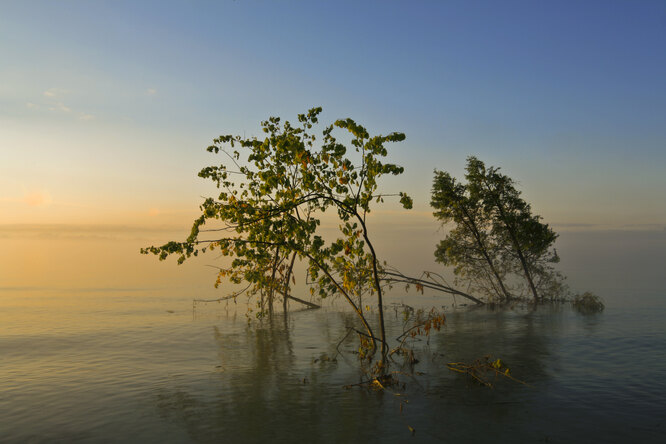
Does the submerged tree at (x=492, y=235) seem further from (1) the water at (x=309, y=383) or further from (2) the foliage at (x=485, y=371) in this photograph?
(2) the foliage at (x=485, y=371)

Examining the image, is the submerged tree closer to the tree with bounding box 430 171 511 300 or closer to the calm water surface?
the tree with bounding box 430 171 511 300

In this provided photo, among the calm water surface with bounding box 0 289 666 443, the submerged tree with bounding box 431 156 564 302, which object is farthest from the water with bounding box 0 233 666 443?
the submerged tree with bounding box 431 156 564 302

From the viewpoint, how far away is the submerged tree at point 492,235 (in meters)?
36.4

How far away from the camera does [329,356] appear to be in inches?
837

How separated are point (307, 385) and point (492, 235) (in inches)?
978

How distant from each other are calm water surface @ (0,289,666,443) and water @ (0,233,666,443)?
0.20 ft

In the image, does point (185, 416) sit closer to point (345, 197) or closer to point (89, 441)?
point (89, 441)

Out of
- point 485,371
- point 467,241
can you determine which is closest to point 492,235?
point 467,241

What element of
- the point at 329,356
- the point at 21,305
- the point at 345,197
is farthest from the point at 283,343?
the point at 21,305

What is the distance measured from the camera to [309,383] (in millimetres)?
16812

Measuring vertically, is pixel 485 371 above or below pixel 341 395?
above

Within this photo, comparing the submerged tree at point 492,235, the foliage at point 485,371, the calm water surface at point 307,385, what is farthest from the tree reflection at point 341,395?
the submerged tree at point 492,235

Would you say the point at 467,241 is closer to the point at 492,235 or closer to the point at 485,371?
the point at 492,235

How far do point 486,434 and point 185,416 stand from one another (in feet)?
24.8
